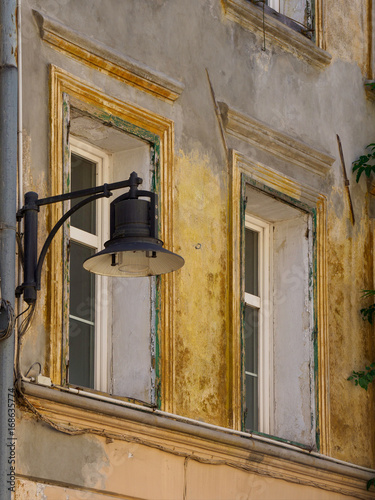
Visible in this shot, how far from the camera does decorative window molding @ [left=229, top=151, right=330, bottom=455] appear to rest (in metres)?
11.3

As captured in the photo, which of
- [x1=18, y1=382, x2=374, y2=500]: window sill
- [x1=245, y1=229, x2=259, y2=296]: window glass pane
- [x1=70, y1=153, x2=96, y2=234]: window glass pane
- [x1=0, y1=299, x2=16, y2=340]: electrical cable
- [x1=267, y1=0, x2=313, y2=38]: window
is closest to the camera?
[x1=0, y1=299, x2=16, y2=340]: electrical cable

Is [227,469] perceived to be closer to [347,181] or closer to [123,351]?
[123,351]

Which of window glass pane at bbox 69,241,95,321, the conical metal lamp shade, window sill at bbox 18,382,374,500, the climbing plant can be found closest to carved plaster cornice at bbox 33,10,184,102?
window glass pane at bbox 69,241,95,321

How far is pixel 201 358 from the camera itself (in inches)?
431

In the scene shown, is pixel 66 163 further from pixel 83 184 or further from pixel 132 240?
pixel 132 240

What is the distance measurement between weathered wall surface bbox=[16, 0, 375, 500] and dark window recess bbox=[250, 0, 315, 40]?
22cm

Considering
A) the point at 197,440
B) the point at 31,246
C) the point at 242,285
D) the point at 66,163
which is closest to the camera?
the point at 31,246

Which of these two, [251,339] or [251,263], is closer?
[251,339]

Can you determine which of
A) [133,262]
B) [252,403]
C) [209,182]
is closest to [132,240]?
[133,262]

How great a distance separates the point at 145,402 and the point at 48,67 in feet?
7.46

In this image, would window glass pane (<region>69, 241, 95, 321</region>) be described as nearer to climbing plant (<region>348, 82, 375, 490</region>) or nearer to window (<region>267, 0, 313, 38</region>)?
climbing plant (<region>348, 82, 375, 490</region>)

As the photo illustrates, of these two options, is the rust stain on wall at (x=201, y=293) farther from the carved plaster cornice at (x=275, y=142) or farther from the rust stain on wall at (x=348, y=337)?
the rust stain on wall at (x=348, y=337)

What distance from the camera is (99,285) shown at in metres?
10.6

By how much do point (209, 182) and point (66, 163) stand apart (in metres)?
1.62
